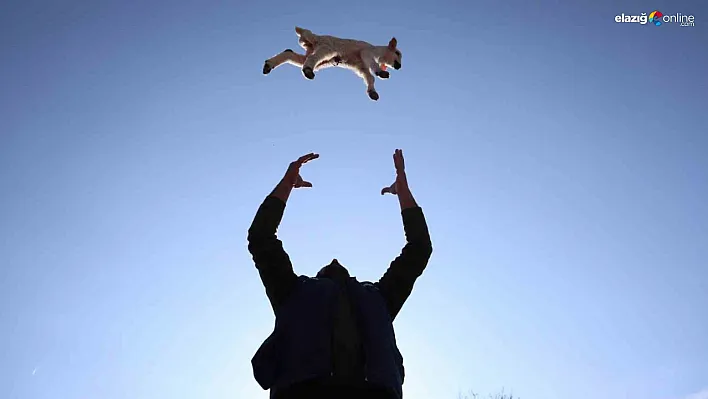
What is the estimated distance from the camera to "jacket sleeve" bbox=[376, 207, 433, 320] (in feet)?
8.44

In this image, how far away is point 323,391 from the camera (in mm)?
1979

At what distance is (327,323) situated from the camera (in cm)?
216

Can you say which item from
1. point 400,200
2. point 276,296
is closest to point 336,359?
point 276,296

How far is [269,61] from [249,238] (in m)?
2.45

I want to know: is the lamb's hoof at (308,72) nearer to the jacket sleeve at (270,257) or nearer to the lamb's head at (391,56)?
the lamb's head at (391,56)

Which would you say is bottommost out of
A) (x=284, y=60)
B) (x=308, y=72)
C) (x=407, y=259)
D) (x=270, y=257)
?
(x=270, y=257)

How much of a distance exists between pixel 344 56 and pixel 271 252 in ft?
9.36

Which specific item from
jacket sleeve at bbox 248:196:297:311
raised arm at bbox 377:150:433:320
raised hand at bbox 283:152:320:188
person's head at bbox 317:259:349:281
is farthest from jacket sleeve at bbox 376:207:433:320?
raised hand at bbox 283:152:320:188

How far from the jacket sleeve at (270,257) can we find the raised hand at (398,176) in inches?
31.3

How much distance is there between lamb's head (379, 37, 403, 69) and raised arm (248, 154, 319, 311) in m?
2.47

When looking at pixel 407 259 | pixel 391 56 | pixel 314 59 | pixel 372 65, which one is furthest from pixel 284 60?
pixel 407 259

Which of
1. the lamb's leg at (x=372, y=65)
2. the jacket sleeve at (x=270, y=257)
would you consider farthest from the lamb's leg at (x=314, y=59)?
the jacket sleeve at (x=270, y=257)

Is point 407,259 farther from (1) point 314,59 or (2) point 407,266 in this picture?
(1) point 314,59

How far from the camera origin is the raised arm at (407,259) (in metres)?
2.58
